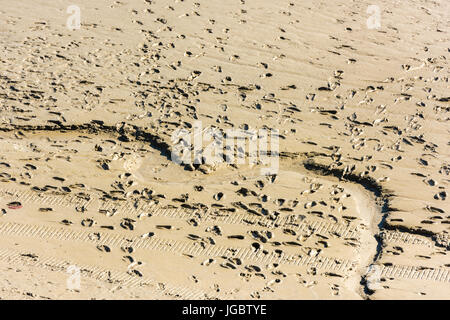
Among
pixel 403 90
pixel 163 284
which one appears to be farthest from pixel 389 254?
pixel 403 90

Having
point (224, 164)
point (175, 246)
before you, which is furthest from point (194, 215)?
point (224, 164)

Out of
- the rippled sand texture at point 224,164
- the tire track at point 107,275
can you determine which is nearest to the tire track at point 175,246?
the rippled sand texture at point 224,164

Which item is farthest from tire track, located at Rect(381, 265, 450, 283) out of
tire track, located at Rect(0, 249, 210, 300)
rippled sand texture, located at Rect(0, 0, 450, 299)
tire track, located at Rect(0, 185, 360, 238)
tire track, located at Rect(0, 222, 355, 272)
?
tire track, located at Rect(0, 249, 210, 300)

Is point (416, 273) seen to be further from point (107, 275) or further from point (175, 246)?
point (107, 275)

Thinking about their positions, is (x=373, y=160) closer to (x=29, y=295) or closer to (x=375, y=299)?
→ (x=375, y=299)

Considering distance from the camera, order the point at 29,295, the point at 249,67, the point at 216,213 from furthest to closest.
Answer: the point at 249,67, the point at 216,213, the point at 29,295

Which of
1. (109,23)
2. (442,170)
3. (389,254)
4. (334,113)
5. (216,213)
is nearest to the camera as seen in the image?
(389,254)

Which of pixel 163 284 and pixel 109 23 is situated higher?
pixel 109 23

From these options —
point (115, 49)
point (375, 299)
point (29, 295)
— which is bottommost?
point (29, 295)
